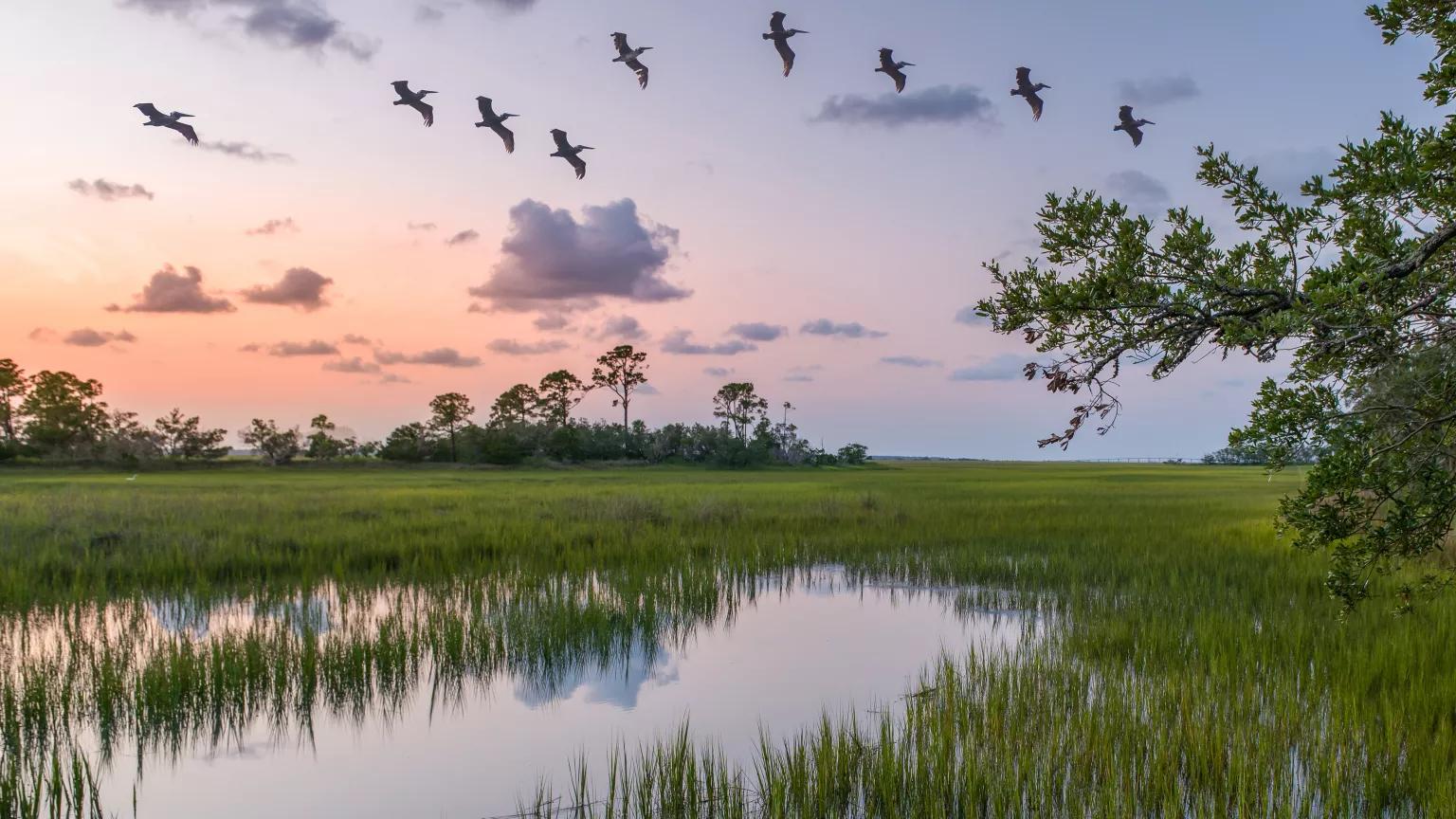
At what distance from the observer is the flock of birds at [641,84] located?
7.47 meters

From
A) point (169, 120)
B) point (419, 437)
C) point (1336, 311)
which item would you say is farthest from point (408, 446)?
point (1336, 311)

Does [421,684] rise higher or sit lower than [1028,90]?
lower

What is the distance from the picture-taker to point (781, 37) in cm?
867

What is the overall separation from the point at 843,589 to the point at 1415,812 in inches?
320

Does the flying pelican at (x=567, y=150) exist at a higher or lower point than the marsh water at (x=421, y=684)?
higher

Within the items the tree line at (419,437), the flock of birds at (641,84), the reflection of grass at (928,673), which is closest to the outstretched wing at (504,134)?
the flock of birds at (641,84)

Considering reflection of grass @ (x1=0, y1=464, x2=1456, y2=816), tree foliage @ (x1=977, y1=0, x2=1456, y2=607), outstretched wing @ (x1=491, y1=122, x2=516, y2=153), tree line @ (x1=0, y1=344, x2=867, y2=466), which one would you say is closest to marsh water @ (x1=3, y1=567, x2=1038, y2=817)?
reflection of grass @ (x1=0, y1=464, x2=1456, y2=816)

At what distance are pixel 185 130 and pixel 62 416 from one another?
222 feet

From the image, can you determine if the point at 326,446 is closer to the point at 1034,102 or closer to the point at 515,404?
the point at 515,404

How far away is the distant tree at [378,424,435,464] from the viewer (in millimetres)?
65000

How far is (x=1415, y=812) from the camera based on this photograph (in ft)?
13.5

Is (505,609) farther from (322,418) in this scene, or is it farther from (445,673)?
(322,418)

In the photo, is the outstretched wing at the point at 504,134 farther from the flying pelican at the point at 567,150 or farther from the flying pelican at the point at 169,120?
the flying pelican at the point at 169,120

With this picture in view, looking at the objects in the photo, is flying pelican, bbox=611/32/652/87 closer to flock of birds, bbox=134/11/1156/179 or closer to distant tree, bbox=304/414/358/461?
flock of birds, bbox=134/11/1156/179
